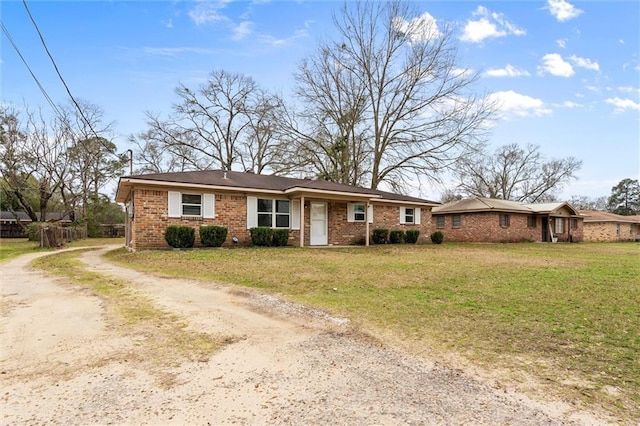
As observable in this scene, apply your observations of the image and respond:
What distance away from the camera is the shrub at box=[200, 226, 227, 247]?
44.8ft

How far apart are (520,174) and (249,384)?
48.6 meters

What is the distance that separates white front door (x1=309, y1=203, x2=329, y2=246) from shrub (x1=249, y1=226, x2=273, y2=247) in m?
2.39

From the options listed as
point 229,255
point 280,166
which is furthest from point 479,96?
point 229,255

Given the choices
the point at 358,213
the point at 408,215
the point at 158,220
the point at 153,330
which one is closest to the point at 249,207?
the point at 158,220

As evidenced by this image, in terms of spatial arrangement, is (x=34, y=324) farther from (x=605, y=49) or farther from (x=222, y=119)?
(x=222, y=119)

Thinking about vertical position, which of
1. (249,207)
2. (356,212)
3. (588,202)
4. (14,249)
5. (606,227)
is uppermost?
(588,202)

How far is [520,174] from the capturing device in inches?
1732

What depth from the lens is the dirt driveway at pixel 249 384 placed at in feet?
7.30

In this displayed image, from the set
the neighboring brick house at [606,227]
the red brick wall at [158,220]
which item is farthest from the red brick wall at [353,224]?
the neighboring brick house at [606,227]

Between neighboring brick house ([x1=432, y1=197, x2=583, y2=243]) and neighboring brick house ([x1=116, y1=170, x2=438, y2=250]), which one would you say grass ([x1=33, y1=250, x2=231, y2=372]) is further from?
neighboring brick house ([x1=432, y1=197, x2=583, y2=243])

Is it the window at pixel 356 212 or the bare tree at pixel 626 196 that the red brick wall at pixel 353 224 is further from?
the bare tree at pixel 626 196

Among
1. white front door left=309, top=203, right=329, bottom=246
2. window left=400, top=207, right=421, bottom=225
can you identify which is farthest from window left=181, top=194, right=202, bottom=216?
window left=400, top=207, right=421, bottom=225

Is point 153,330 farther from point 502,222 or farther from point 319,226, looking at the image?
point 502,222

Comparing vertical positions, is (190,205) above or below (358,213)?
above
